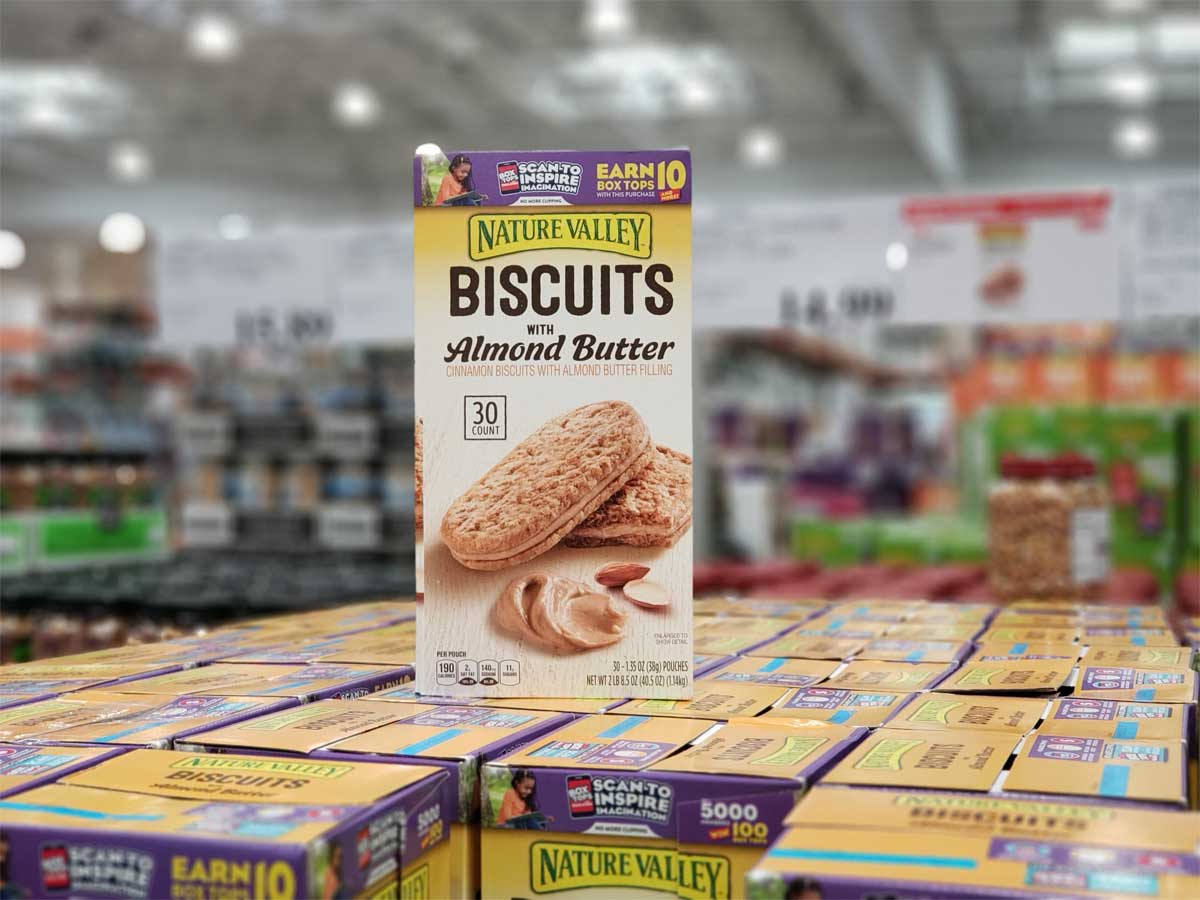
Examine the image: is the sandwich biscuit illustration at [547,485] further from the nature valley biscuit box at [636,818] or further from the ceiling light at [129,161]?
the ceiling light at [129,161]

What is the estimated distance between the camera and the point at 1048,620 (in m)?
2.29

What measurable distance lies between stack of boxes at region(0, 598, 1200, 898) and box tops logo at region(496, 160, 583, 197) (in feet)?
2.03

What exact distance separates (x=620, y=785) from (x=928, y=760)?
0.96 feet

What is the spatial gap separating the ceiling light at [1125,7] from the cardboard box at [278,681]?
1019cm

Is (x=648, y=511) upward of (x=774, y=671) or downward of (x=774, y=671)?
upward

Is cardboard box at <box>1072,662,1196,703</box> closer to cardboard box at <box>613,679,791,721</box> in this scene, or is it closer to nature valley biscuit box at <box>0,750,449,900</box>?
cardboard box at <box>613,679,791,721</box>

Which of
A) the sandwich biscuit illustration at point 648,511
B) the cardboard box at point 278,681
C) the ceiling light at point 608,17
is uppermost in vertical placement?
the ceiling light at point 608,17

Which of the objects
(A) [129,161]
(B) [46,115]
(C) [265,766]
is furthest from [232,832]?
(A) [129,161]

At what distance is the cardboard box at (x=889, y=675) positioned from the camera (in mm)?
1699

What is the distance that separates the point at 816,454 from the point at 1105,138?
504 cm

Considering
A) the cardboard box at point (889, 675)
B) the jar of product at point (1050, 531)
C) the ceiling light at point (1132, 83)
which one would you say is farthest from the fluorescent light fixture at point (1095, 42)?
the cardboard box at point (889, 675)

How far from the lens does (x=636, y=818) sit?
1.23 metres

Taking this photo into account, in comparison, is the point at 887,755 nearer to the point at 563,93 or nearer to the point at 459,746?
the point at 459,746

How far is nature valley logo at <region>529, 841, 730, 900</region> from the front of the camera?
3.92 ft
